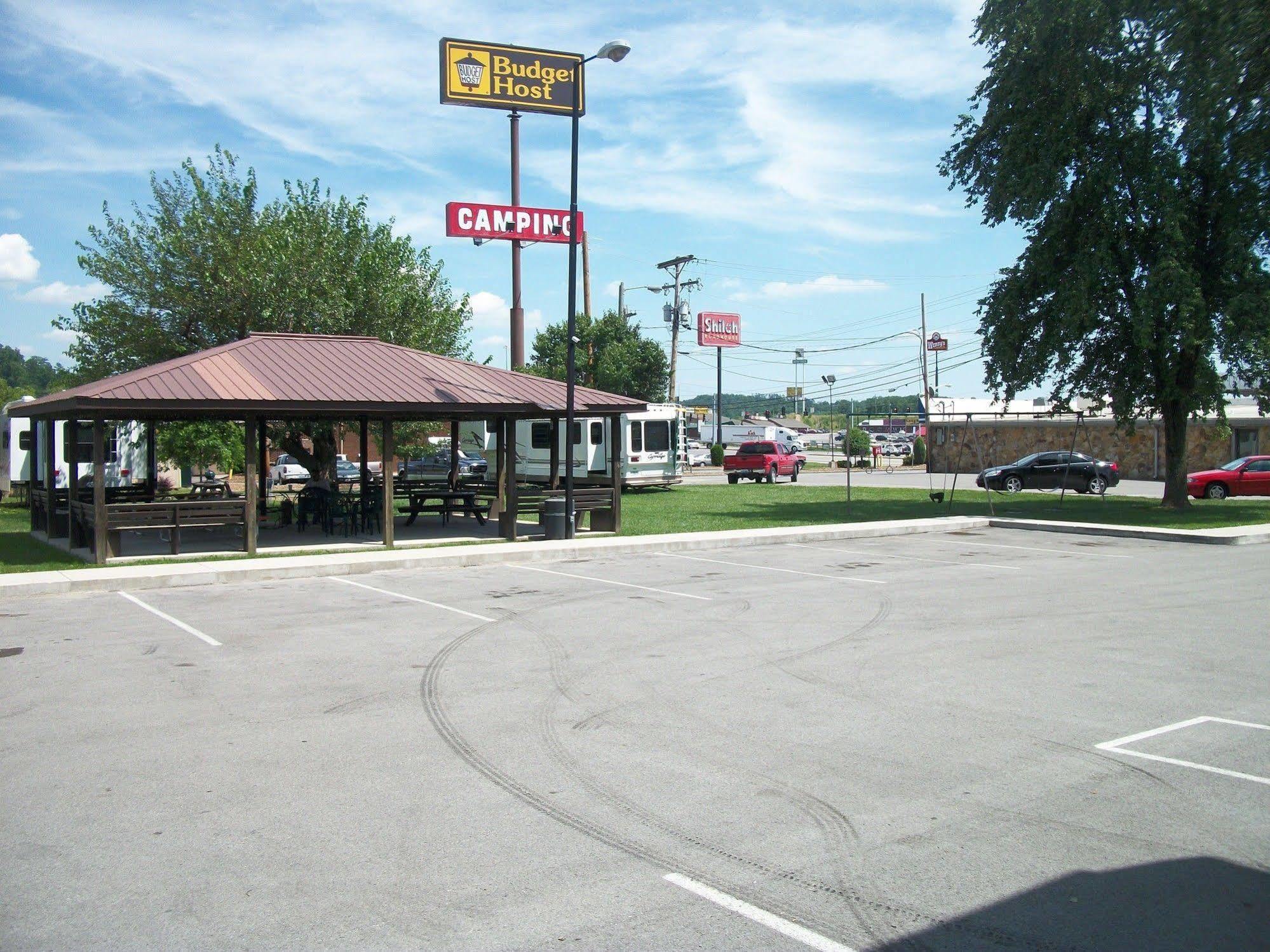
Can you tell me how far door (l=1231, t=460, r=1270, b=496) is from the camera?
32.7 metres

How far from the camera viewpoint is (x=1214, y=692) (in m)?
8.23

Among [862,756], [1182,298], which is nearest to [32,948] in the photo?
[862,756]

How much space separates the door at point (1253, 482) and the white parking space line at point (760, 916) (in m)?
33.9

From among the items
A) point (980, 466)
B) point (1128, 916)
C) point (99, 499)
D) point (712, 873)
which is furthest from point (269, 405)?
point (980, 466)

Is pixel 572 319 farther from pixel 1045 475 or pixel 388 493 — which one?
pixel 1045 475

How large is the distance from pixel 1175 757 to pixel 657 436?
2995 centimetres

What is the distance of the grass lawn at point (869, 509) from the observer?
984 inches

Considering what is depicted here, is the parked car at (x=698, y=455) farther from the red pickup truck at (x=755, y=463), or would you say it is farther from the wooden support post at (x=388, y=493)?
the wooden support post at (x=388, y=493)

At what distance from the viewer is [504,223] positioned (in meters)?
38.2

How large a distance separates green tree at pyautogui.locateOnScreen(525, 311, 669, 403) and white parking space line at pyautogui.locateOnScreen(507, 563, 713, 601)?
3717 centimetres

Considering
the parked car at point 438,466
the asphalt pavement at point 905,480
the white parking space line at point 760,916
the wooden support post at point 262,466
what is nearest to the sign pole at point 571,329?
the wooden support post at point 262,466

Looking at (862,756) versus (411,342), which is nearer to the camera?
(862,756)

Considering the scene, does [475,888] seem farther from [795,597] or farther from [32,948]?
[795,597]

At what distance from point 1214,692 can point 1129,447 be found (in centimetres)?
4351
